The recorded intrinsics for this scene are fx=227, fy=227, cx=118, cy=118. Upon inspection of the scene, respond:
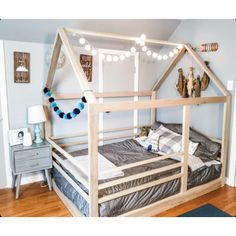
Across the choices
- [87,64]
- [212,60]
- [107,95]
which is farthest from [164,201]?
[87,64]

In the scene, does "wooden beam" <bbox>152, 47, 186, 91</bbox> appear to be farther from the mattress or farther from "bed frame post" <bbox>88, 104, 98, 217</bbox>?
"bed frame post" <bbox>88, 104, 98, 217</bbox>

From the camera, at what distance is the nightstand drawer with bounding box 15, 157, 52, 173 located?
2543 millimetres

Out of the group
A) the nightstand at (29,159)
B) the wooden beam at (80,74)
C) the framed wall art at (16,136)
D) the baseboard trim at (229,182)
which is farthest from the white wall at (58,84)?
the baseboard trim at (229,182)

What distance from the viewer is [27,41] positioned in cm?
273

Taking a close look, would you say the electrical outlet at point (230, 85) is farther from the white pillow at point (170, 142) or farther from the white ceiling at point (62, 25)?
the white ceiling at point (62, 25)

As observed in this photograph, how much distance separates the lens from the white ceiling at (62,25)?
2.45 meters

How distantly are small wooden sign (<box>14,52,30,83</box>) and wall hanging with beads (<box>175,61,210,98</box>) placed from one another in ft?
6.91

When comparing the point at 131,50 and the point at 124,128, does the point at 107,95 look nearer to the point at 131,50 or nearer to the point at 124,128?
the point at 124,128

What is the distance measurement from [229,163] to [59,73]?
2.51 metres

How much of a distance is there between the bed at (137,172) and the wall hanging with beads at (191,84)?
1.66 ft

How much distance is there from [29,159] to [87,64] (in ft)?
4.81

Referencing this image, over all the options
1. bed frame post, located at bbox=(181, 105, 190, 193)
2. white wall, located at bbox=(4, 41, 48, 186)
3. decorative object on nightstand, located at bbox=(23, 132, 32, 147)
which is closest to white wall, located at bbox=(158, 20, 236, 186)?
bed frame post, located at bbox=(181, 105, 190, 193)

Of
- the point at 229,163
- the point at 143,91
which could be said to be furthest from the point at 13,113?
the point at 229,163
